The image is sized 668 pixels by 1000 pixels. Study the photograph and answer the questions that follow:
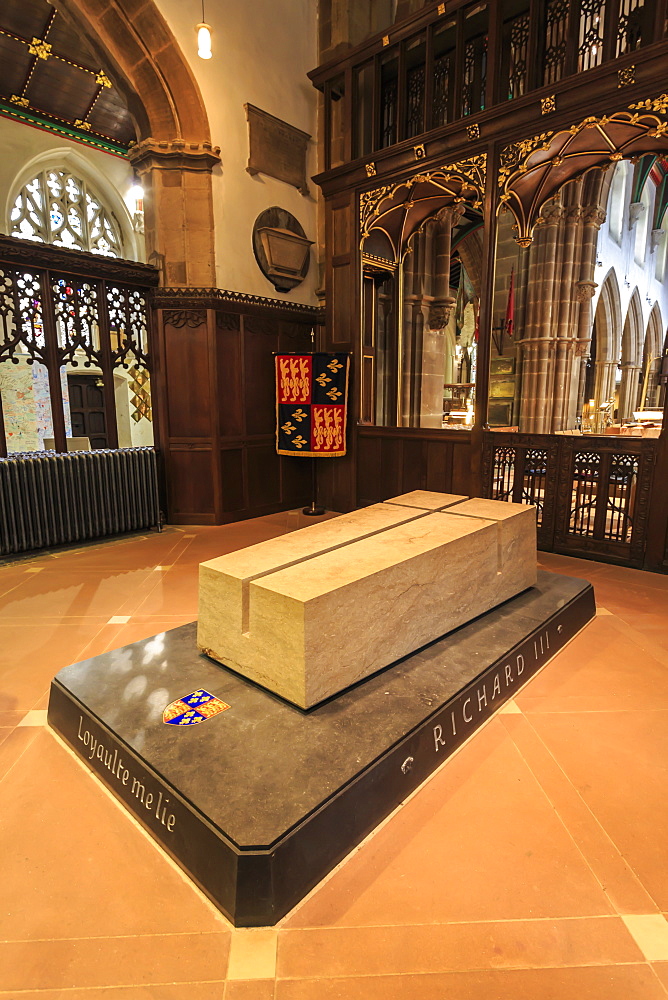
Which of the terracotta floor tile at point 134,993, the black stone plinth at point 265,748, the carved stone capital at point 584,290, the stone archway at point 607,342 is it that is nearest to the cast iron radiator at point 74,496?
the black stone plinth at point 265,748

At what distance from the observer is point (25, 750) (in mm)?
2211

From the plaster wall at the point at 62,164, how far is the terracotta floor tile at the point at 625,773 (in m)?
10.8

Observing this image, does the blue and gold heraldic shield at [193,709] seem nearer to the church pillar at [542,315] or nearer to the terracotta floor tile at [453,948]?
the terracotta floor tile at [453,948]

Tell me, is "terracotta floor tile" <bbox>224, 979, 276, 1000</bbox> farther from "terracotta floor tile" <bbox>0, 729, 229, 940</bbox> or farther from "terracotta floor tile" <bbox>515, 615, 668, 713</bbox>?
"terracotta floor tile" <bbox>515, 615, 668, 713</bbox>

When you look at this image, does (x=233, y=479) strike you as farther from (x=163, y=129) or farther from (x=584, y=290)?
(x=584, y=290)

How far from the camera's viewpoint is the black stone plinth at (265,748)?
1.51 meters

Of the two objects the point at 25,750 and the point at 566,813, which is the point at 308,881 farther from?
the point at 25,750

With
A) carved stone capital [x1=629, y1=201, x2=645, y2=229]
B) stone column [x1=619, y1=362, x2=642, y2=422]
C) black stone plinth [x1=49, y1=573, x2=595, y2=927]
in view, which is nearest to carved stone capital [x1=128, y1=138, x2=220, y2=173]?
black stone plinth [x1=49, y1=573, x2=595, y2=927]

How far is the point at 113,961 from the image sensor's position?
136 centimetres

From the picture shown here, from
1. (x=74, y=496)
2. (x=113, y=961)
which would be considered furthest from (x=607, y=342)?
(x=113, y=961)

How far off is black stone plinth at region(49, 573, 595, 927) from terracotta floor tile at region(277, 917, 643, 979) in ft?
0.45

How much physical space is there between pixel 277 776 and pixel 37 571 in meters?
3.66

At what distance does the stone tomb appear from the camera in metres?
2.03

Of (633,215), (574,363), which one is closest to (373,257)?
(574,363)
